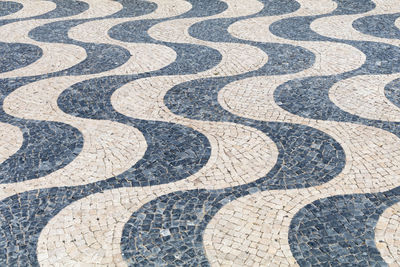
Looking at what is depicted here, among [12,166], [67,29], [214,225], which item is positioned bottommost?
[67,29]

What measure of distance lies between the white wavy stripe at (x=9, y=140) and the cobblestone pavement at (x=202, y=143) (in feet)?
0.12

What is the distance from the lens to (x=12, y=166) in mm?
5543

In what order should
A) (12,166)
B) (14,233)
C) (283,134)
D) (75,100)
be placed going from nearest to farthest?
(14,233) → (12,166) → (283,134) → (75,100)

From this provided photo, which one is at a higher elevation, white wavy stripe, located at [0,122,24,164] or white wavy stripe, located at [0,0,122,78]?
white wavy stripe, located at [0,122,24,164]

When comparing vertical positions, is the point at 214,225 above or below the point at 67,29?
above

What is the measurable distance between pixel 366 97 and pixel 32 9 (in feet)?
24.9

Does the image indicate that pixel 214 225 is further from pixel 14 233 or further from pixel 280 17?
pixel 280 17

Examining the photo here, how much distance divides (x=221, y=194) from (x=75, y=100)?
2.94 m

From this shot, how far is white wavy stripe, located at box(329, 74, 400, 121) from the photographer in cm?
644

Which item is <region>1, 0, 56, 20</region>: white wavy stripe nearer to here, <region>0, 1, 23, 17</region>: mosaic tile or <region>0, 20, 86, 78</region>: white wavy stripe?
<region>0, 1, 23, 17</region>: mosaic tile

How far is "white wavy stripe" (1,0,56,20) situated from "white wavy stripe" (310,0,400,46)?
18.5 feet

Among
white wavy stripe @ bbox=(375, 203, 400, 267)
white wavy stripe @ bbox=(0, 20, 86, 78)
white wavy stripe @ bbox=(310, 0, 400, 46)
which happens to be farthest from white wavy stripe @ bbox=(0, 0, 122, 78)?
white wavy stripe @ bbox=(375, 203, 400, 267)

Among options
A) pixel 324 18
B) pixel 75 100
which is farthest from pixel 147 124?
pixel 324 18

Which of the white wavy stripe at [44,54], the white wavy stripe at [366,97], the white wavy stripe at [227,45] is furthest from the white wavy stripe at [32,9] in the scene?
the white wavy stripe at [366,97]
